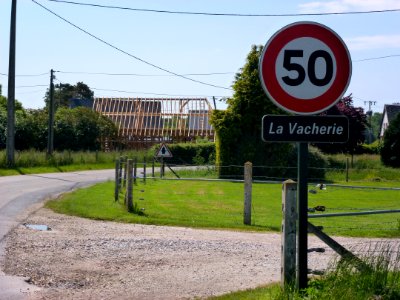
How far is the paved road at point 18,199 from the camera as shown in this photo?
879 centimetres

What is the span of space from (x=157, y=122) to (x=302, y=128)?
62976 millimetres

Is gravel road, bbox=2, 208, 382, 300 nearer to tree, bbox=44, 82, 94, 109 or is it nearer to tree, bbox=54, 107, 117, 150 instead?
tree, bbox=54, 107, 117, 150

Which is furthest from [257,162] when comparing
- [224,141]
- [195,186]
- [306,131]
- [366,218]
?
[306,131]

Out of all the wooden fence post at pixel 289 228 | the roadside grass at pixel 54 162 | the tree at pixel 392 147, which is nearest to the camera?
the wooden fence post at pixel 289 228

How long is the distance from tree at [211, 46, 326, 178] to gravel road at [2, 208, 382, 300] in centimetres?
2086

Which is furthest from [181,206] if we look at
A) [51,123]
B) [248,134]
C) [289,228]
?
[51,123]

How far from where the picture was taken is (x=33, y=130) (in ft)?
173

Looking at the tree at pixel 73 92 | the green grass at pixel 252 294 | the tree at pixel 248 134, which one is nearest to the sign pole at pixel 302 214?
the green grass at pixel 252 294

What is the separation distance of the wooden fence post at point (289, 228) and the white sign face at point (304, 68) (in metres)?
1.01

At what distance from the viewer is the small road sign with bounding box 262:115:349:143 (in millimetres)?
6191

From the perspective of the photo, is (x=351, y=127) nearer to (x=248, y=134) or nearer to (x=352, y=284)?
(x=248, y=134)

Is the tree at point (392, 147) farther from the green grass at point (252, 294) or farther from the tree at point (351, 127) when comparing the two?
the green grass at point (252, 294)

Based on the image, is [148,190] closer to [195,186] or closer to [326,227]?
[195,186]

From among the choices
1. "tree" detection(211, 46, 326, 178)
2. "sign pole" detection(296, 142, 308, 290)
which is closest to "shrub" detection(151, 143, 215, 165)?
"tree" detection(211, 46, 326, 178)
